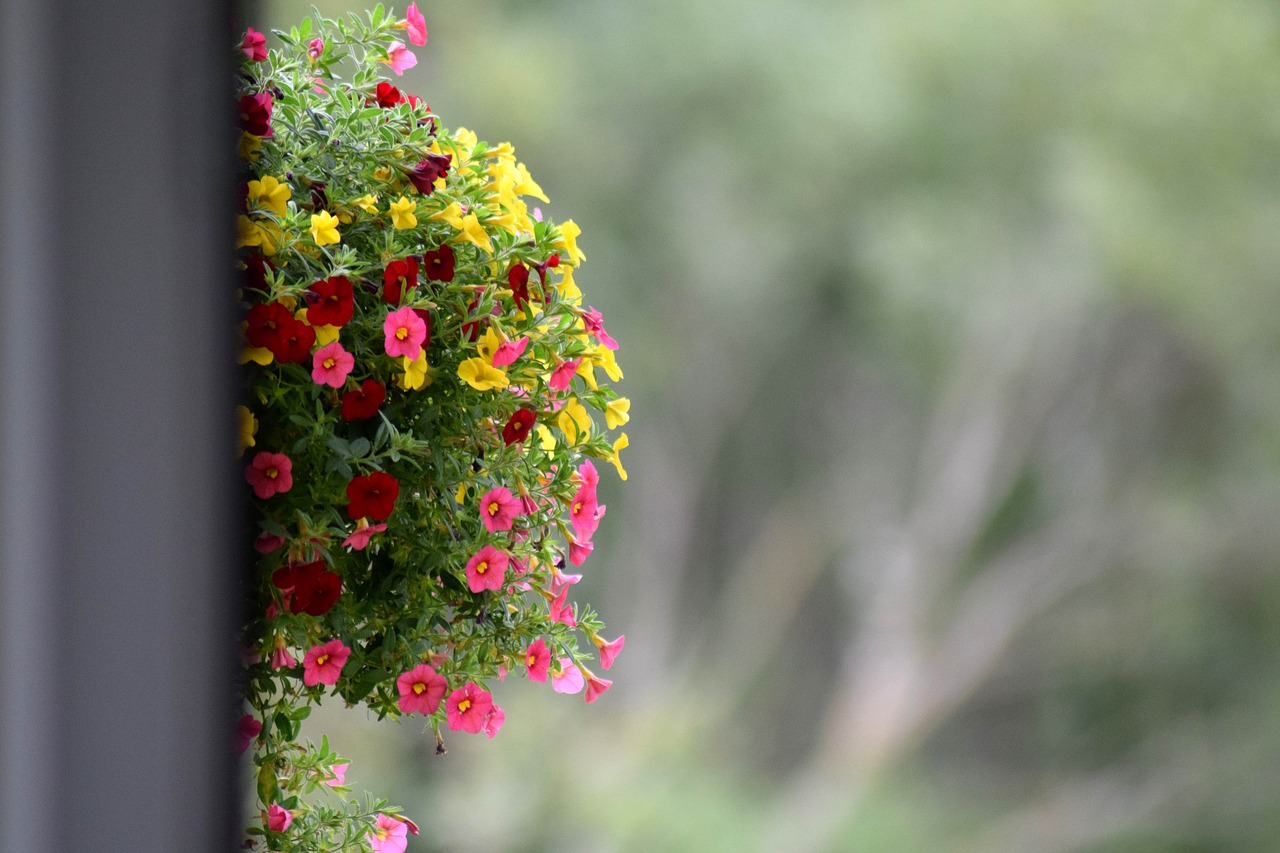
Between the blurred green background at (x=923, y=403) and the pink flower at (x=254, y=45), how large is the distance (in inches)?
134

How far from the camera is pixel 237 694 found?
2.09 feet

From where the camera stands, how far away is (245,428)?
2.16 ft

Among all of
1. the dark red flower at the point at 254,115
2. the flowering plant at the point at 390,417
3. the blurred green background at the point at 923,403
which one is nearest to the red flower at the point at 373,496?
the flowering plant at the point at 390,417

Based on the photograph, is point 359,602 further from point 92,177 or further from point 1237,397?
point 1237,397

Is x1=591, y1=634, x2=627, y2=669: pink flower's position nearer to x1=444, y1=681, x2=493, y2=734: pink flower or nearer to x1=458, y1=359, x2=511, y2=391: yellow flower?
x1=444, y1=681, x2=493, y2=734: pink flower

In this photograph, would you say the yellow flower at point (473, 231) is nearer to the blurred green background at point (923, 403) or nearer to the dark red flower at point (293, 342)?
the dark red flower at point (293, 342)

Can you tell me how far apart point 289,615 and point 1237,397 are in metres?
4.73

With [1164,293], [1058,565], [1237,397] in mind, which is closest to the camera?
[1164,293]

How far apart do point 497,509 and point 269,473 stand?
0.14 m

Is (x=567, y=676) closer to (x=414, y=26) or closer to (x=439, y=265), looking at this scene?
(x=439, y=265)

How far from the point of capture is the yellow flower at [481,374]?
0.72 meters

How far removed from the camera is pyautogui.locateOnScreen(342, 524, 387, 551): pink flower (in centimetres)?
70

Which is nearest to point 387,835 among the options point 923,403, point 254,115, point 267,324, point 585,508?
point 585,508

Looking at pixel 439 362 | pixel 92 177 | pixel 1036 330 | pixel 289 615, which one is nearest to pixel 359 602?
pixel 289 615
